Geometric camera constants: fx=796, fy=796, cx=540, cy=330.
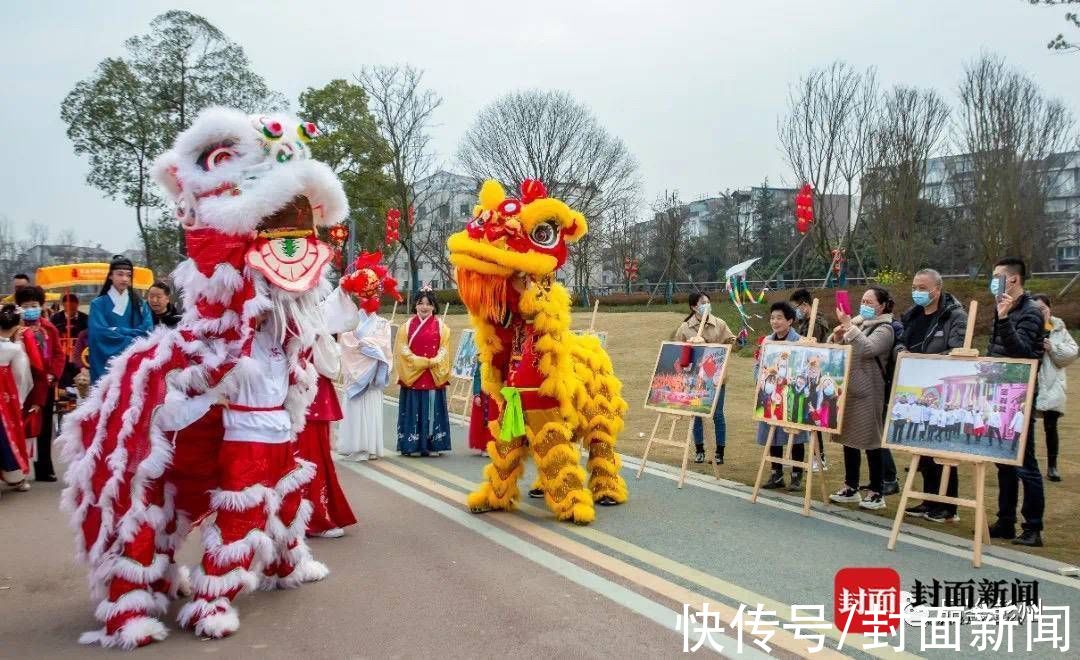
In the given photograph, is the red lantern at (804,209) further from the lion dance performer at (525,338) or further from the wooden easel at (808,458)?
the lion dance performer at (525,338)

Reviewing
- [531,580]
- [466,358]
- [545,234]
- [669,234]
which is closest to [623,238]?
[669,234]

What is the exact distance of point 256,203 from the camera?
13.3 ft

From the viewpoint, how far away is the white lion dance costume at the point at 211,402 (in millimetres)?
3912

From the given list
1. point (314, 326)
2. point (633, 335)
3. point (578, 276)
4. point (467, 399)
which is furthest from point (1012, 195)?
point (314, 326)

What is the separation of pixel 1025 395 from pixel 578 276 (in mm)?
35217

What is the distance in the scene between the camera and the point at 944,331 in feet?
20.5

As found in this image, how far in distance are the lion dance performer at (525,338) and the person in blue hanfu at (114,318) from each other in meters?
2.96

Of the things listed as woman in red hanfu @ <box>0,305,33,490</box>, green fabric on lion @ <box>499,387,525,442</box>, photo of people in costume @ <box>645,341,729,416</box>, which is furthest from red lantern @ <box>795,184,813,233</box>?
woman in red hanfu @ <box>0,305,33,490</box>

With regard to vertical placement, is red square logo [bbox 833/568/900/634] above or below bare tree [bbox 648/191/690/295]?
below

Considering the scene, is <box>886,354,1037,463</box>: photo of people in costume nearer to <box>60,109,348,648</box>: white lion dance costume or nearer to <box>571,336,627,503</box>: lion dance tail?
<box>571,336,627,503</box>: lion dance tail

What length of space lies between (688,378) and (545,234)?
229 cm

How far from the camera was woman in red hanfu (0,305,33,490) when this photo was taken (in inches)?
285

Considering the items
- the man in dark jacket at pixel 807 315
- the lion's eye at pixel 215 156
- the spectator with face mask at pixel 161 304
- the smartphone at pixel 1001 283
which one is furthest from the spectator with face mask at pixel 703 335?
the lion's eye at pixel 215 156

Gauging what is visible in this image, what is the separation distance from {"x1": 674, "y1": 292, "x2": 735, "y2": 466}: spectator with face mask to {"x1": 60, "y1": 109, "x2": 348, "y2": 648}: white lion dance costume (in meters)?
5.36
